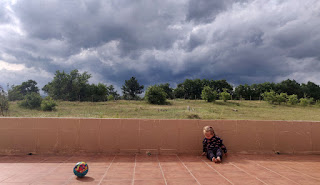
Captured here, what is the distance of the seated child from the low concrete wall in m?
0.27

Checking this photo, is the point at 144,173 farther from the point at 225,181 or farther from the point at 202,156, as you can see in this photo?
the point at 202,156

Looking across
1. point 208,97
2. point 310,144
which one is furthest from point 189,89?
point 310,144

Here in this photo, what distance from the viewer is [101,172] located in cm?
287

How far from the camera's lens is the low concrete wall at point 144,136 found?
12.9 ft

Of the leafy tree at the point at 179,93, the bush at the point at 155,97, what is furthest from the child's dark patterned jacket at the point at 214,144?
the leafy tree at the point at 179,93

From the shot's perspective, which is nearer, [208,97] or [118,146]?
[118,146]

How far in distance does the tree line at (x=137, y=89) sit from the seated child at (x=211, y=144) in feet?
105

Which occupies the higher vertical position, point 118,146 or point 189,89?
point 189,89

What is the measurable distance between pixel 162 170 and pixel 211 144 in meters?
1.24

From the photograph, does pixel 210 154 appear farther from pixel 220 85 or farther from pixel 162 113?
pixel 220 85

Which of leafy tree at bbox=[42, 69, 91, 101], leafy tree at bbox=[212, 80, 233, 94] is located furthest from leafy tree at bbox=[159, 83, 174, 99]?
leafy tree at bbox=[42, 69, 91, 101]

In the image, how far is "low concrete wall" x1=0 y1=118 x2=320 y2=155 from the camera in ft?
12.9

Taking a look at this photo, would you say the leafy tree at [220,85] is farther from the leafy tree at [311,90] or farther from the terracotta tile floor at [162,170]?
Result: the terracotta tile floor at [162,170]

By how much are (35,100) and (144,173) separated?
25.8 m
